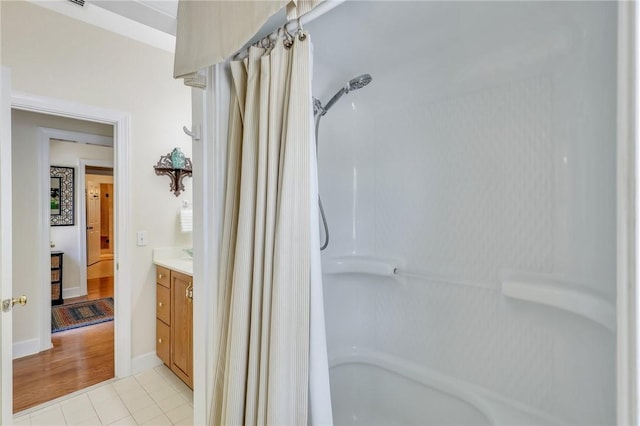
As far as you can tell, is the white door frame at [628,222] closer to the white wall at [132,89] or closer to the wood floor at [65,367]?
the white wall at [132,89]

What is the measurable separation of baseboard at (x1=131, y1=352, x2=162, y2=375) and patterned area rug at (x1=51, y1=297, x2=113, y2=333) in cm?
149

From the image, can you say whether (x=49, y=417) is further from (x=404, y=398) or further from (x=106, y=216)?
(x=106, y=216)

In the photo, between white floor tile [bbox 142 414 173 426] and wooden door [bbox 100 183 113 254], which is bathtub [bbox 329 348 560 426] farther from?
wooden door [bbox 100 183 113 254]

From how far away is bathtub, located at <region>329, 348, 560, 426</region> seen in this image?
129 centimetres

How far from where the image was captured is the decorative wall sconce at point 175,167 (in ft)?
8.59

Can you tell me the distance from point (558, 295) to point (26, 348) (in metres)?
3.87

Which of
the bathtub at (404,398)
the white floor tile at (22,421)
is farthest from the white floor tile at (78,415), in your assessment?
the bathtub at (404,398)

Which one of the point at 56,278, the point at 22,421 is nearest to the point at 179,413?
the point at 22,421

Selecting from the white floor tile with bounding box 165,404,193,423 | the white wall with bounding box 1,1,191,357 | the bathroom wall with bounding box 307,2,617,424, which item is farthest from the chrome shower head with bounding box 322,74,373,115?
the white floor tile with bounding box 165,404,193,423

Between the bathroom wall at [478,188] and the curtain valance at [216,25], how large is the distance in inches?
17.9

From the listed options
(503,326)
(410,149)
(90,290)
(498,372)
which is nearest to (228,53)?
(410,149)

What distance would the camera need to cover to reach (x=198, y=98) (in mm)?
1257

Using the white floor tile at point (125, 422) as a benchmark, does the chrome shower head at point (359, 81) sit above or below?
above

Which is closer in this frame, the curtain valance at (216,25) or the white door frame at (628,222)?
the white door frame at (628,222)
